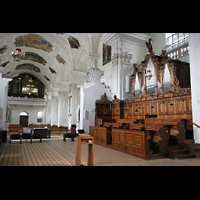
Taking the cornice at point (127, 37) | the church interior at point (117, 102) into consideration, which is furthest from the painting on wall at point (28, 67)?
the cornice at point (127, 37)

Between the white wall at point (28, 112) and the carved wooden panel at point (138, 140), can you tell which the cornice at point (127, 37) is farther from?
the white wall at point (28, 112)

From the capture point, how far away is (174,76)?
27.1 ft

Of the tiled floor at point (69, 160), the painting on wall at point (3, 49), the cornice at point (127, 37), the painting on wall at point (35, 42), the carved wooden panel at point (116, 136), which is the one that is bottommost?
the tiled floor at point (69, 160)

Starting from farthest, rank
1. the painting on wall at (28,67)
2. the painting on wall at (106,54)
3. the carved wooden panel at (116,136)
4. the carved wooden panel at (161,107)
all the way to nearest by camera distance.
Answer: the painting on wall at (28,67)
the painting on wall at (106,54)
the carved wooden panel at (161,107)
the carved wooden panel at (116,136)

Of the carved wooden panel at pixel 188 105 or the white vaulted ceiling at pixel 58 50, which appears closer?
the carved wooden panel at pixel 188 105

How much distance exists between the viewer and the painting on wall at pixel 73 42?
15.1m

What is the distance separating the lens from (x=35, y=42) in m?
17.8

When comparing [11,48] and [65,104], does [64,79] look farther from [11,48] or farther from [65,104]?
[11,48]

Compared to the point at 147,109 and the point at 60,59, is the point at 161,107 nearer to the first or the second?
the point at 147,109

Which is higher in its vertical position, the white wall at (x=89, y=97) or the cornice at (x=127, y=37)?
the cornice at (x=127, y=37)

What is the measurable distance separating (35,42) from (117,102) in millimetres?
11835

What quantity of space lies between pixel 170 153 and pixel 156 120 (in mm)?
3184

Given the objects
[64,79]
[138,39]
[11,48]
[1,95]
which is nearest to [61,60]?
[64,79]

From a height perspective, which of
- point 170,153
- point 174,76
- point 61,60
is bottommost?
point 170,153
